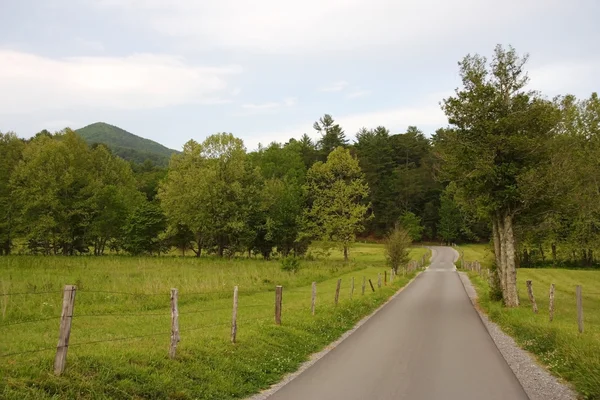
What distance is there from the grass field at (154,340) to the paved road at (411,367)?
0.94m

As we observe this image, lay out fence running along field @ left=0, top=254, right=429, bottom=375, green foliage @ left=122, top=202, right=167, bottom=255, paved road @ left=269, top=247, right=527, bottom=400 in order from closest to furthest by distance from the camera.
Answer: paved road @ left=269, top=247, right=527, bottom=400 → fence running along field @ left=0, top=254, right=429, bottom=375 → green foliage @ left=122, top=202, right=167, bottom=255

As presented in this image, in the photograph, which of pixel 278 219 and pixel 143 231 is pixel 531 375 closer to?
pixel 278 219

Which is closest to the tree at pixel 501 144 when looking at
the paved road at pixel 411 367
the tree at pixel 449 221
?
the paved road at pixel 411 367

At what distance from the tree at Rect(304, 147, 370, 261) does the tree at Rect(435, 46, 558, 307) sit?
36497 mm

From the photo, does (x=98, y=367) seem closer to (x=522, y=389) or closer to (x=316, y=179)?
(x=522, y=389)

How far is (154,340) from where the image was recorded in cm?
1120

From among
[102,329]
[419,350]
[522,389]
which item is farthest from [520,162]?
[102,329]

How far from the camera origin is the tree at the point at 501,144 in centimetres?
2012

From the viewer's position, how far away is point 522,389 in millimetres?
8516

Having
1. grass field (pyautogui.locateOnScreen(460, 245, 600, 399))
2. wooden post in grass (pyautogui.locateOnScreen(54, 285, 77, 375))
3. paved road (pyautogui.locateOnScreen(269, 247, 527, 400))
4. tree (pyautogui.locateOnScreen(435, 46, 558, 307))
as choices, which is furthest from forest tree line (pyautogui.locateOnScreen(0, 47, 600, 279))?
wooden post in grass (pyautogui.locateOnScreen(54, 285, 77, 375))

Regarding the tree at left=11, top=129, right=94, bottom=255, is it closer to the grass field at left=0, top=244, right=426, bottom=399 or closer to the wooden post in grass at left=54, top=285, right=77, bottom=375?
the grass field at left=0, top=244, right=426, bottom=399

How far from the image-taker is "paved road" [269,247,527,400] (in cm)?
809

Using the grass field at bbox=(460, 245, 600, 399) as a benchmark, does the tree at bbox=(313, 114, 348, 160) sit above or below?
above

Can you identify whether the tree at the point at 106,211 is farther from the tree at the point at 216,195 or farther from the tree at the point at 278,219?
the tree at the point at 278,219
